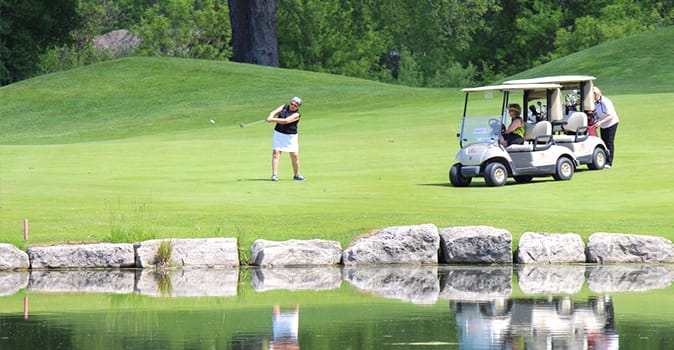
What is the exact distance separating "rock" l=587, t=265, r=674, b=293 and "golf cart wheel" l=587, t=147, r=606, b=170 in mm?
9918

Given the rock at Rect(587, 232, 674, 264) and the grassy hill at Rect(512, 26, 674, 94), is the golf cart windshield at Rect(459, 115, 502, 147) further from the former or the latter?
the grassy hill at Rect(512, 26, 674, 94)

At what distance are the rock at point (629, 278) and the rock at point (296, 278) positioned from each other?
294cm

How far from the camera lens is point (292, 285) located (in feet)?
53.5

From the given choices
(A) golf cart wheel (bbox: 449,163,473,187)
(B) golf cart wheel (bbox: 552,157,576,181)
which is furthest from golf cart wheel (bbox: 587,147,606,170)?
(A) golf cart wheel (bbox: 449,163,473,187)

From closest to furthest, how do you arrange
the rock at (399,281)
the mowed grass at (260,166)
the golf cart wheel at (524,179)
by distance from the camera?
the rock at (399,281) < the mowed grass at (260,166) < the golf cart wheel at (524,179)

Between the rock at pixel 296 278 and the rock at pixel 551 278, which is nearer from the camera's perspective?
the rock at pixel 551 278

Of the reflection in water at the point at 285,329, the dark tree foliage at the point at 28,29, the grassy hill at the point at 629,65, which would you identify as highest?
the dark tree foliage at the point at 28,29

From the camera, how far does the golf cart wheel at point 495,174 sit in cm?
2567

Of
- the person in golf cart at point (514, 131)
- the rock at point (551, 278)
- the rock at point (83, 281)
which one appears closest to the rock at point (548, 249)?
the rock at point (551, 278)

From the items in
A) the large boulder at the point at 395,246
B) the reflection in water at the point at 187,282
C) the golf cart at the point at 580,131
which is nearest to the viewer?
the reflection in water at the point at 187,282

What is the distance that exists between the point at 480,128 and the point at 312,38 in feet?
201

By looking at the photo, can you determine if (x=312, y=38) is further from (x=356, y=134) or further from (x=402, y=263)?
(x=402, y=263)

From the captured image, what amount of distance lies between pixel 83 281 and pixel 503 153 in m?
11.2

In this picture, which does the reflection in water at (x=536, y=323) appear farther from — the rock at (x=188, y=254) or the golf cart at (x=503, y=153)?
the golf cart at (x=503, y=153)
